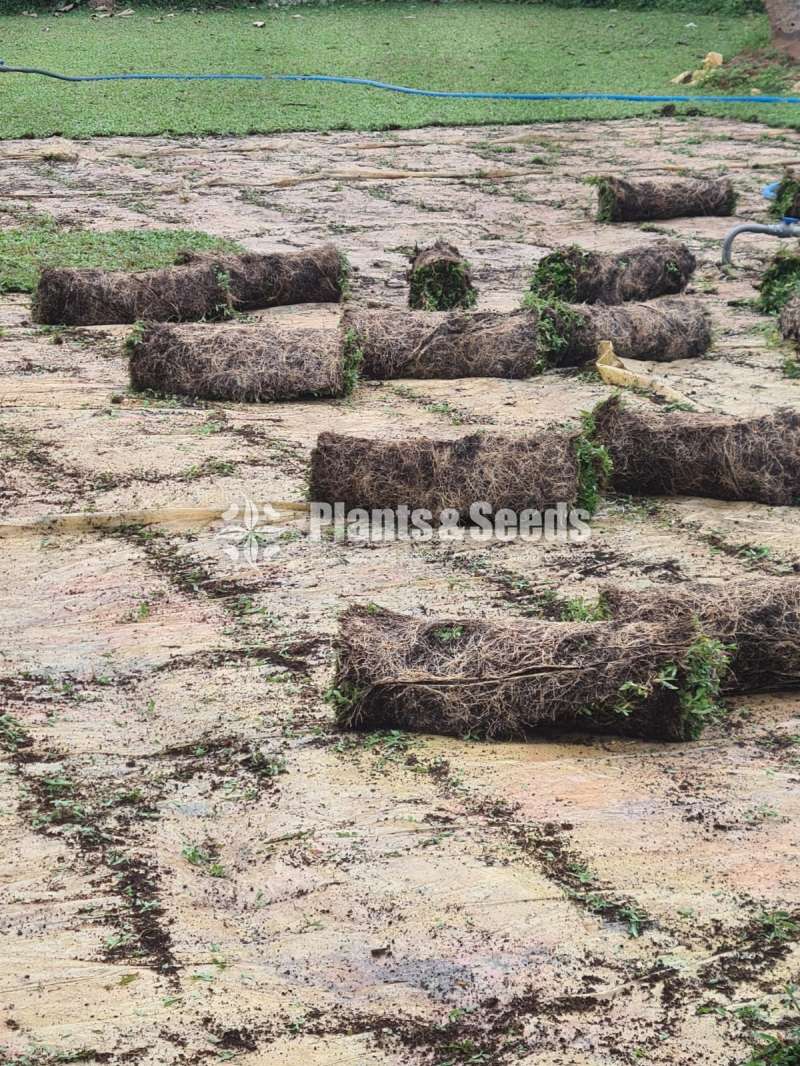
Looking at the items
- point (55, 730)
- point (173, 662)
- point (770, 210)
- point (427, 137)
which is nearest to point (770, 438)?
point (173, 662)

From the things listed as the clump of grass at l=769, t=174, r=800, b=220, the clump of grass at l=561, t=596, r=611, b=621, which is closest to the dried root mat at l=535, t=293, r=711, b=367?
the clump of grass at l=561, t=596, r=611, b=621

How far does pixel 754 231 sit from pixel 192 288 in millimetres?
4405

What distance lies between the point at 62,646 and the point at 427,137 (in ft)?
40.7

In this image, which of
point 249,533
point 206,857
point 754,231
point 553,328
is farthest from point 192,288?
point 206,857

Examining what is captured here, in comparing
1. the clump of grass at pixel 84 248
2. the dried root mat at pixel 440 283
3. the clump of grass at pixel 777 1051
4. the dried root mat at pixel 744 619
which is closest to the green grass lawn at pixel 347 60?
the clump of grass at pixel 84 248

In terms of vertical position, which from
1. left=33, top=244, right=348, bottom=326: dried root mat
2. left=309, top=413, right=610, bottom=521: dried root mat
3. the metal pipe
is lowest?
left=309, top=413, right=610, bottom=521: dried root mat

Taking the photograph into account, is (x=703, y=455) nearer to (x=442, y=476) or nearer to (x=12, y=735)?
(x=442, y=476)

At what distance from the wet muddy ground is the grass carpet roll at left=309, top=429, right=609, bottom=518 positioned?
0.87 ft

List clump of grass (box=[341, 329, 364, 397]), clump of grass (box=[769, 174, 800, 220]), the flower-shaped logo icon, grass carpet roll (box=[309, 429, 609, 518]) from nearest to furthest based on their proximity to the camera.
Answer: the flower-shaped logo icon < grass carpet roll (box=[309, 429, 609, 518]) < clump of grass (box=[341, 329, 364, 397]) < clump of grass (box=[769, 174, 800, 220])

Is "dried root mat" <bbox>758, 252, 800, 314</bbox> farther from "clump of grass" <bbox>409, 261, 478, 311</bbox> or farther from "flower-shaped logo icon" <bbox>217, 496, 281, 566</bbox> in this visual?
"flower-shaped logo icon" <bbox>217, 496, 281, 566</bbox>

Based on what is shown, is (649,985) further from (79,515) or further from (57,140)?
→ (57,140)

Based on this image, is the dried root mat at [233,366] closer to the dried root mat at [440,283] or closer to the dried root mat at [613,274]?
the dried root mat at [440,283]

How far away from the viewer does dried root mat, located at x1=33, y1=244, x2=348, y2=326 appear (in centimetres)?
958

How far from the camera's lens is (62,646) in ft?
18.4
